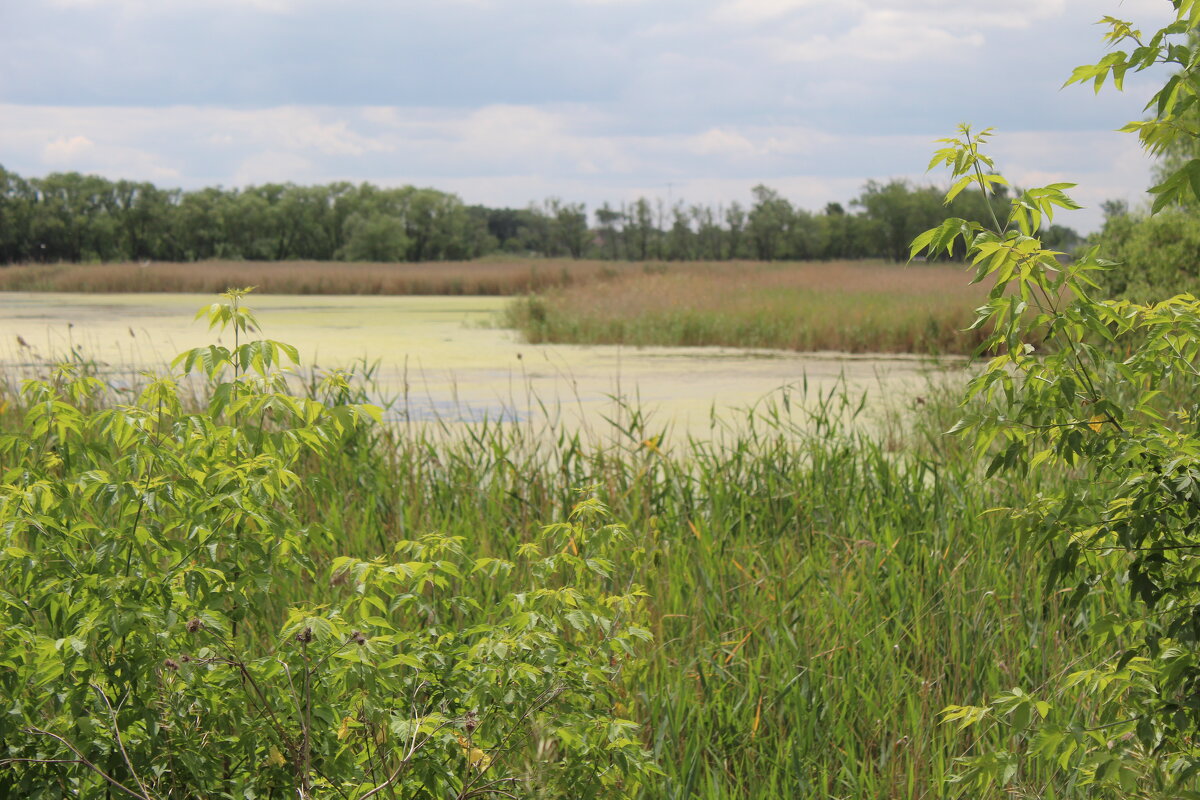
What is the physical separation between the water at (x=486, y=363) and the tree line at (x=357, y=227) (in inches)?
1286

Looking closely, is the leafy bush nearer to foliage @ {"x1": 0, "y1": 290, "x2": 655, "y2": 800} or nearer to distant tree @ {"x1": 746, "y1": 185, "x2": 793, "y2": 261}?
foliage @ {"x1": 0, "y1": 290, "x2": 655, "y2": 800}

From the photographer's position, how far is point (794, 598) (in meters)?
2.11

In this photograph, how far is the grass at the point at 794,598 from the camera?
1.70 meters

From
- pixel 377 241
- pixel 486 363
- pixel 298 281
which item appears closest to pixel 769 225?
pixel 377 241

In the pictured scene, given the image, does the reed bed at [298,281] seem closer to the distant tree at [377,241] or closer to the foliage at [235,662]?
the foliage at [235,662]

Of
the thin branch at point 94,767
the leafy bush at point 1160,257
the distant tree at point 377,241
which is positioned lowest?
the thin branch at point 94,767

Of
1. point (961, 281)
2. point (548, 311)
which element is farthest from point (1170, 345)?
point (961, 281)

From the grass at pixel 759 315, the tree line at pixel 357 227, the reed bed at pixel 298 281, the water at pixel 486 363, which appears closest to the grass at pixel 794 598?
the water at pixel 486 363

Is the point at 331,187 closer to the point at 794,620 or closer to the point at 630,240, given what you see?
the point at 630,240

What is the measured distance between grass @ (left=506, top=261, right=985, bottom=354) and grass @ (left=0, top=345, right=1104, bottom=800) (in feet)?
19.3

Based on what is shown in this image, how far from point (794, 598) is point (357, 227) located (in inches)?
1807

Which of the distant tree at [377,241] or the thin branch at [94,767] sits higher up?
the distant tree at [377,241]

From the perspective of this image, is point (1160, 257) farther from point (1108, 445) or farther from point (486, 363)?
point (1108, 445)

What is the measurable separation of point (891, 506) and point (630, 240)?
155 feet
